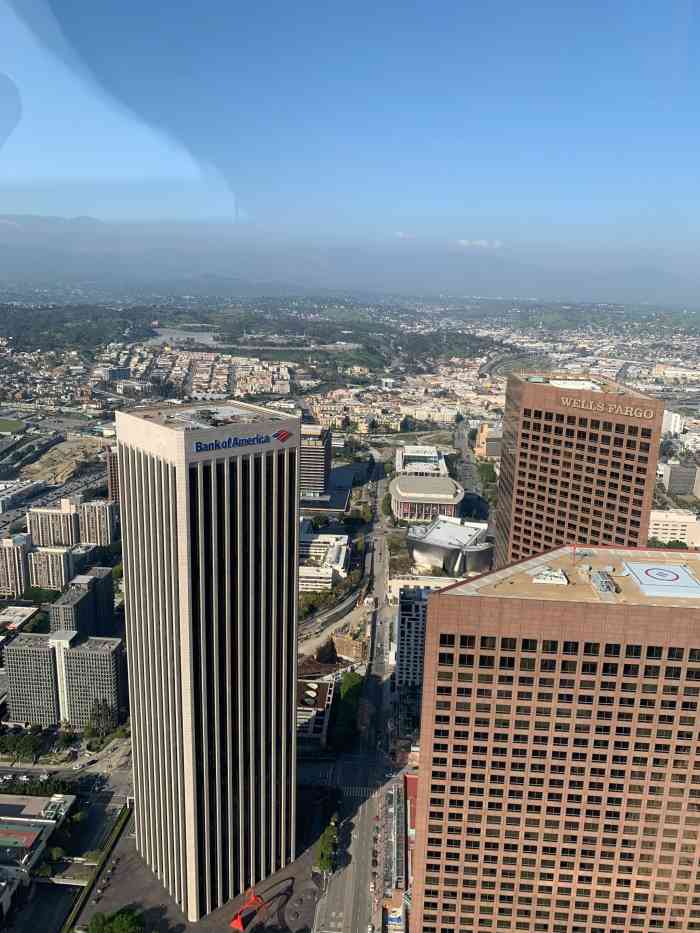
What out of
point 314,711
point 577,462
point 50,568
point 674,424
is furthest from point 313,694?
point 674,424

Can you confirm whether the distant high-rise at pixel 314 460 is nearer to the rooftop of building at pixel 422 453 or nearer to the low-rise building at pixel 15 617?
the rooftop of building at pixel 422 453

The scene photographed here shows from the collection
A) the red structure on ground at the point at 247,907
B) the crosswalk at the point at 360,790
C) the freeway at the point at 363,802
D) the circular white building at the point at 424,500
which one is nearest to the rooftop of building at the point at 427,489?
the circular white building at the point at 424,500

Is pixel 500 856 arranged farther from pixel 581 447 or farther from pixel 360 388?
pixel 360 388

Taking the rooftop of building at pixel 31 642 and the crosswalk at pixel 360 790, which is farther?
the rooftop of building at pixel 31 642

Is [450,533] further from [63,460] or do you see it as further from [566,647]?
[63,460]

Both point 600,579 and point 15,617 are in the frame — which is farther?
point 15,617

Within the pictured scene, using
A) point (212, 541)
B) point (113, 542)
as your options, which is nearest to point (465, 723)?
point (212, 541)
